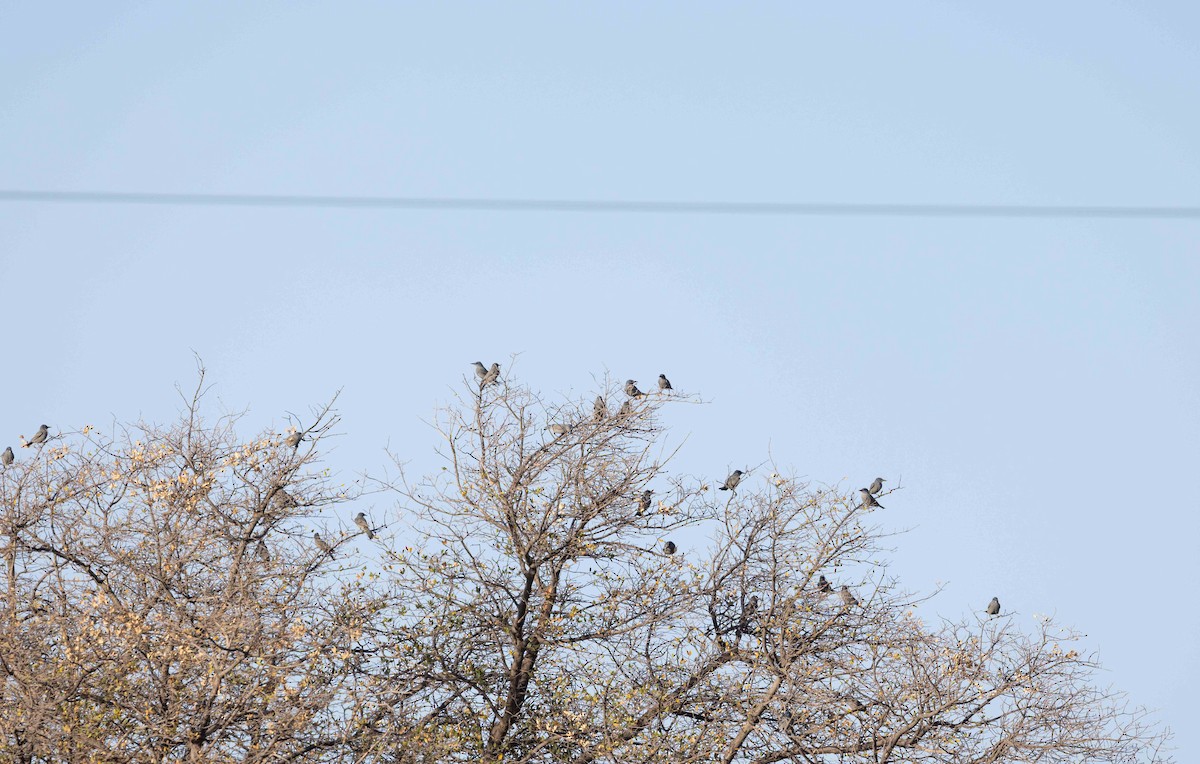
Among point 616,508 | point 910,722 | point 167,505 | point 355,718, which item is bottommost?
point 355,718

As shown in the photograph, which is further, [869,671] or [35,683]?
[869,671]

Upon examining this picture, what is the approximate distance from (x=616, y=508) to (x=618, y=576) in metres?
0.85

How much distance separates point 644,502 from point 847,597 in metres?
2.83

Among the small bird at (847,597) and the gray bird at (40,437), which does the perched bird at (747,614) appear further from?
the gray bird at (40,437)

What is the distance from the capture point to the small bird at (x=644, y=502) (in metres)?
20.6

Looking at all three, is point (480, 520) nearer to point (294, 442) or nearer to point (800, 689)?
point (294, 442)

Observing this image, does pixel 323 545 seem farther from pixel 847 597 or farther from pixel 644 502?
pixel 847 597

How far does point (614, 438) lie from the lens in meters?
20.5

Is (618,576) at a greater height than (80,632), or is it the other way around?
(618,576)

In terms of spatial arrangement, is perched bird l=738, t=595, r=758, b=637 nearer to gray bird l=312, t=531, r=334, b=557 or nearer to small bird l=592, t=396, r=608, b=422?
small bird l=592, t=396, r=608, b=422

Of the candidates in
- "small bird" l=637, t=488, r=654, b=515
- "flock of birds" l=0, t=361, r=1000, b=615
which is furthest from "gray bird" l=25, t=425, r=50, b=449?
"small bird" l=637, t=488, r=654, b=515

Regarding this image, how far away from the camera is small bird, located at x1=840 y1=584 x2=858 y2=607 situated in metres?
20.7

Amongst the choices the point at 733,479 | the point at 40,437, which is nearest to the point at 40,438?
the point at 40,437

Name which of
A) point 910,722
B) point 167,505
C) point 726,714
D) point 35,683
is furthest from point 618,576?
point 35,683
